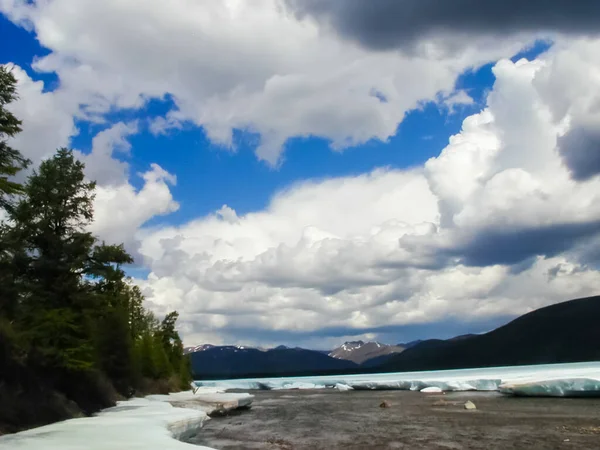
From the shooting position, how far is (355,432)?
104 feet

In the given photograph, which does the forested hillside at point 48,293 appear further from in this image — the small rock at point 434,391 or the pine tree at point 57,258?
the small rock at point 434,391

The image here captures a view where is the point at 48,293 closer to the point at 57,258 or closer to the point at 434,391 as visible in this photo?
the point at 57,258

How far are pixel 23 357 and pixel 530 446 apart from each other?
2455cm

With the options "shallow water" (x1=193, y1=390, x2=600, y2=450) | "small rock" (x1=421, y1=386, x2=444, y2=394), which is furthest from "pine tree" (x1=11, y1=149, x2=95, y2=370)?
"small rock" (x1=421, y1=386, x2=444, y2=394)

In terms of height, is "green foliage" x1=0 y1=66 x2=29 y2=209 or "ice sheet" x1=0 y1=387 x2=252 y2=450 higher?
"green foliage" x1=0 y1=66 x2=29 y2=209

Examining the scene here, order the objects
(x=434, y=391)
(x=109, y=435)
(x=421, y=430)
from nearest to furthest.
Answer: (x=109, y=435)
(x=421, y=430)
(x=434, y=391)

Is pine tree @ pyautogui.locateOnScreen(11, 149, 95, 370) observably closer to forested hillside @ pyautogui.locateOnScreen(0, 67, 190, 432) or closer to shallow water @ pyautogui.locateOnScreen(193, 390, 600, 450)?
forested hillside @ pyautogui.locateOnScreen(0, 67, 190, 432)

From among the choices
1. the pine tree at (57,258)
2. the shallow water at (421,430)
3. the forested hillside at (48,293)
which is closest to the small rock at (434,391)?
the shallow water at (421,430)

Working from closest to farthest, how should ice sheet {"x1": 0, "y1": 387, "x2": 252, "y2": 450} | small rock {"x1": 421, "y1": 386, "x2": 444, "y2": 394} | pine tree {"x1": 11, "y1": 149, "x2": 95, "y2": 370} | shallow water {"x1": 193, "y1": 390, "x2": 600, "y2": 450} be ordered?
1. ice sheet {"x1": 0, "y1": 387, "x2": 252, "y2": 450}
2. shallow water {"x1": 193, "y1": 390, "x2": 600, "y2": 450}
3. pine tree {"x1": 11, "y1": 149, "x2": 95, "y2": 370}
4. small rock {"x1": 421, "y1": 386, "x2": 444, "y2": 394}

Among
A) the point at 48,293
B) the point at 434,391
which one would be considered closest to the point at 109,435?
the point at 48,293

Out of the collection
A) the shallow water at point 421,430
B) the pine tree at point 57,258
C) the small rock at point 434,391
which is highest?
the pine tree at point 57,258

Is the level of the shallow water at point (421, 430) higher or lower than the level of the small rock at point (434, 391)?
lower

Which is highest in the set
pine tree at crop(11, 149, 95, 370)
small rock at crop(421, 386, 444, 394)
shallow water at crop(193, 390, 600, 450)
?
pine tree at crop(11, 149, 95, 370)

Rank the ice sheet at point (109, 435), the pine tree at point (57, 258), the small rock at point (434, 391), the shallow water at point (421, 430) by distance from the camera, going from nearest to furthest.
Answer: the ice sheet at point (109, 435), the shallow water at point (421, 430), the pine tree at point (57, 258), the small rock at point (434, 391)
